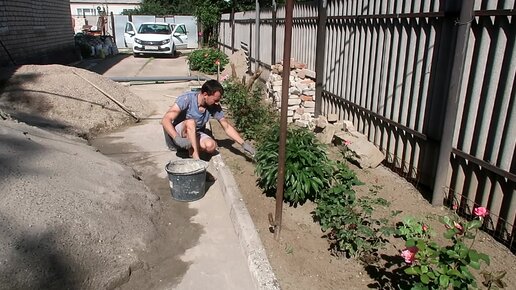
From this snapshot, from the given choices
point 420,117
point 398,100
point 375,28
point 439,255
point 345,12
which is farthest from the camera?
point 345,12

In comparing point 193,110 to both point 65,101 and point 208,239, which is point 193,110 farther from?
point 65,101

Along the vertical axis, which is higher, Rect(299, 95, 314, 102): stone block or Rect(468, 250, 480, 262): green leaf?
Rect(468, 250, 480, 262): green leaf

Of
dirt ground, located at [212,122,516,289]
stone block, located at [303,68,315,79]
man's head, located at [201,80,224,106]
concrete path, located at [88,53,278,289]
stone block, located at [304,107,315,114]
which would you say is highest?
man's head, located at [201,80,224,106]

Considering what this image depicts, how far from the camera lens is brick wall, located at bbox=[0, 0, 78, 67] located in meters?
11.8

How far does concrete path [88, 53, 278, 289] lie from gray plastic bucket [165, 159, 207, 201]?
0.30ft

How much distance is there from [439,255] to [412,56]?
306 cm

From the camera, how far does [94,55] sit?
23281mm

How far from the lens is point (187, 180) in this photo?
4422mm

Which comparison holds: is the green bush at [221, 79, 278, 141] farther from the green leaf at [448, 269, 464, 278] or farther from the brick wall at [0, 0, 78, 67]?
the brick wall at [0, 0, 78, 67]

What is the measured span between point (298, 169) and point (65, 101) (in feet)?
18.8

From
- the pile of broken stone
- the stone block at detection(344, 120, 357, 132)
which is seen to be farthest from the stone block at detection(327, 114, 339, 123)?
the stone block at detection(344, 120, 357, 132)

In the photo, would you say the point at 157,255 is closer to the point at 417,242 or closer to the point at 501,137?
the point at 417,242

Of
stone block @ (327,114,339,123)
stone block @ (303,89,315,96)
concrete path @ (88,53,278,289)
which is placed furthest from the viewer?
stone block @ (303,89,315,96)

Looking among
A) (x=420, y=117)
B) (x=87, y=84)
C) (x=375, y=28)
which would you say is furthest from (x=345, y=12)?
(x=87, y=84)
